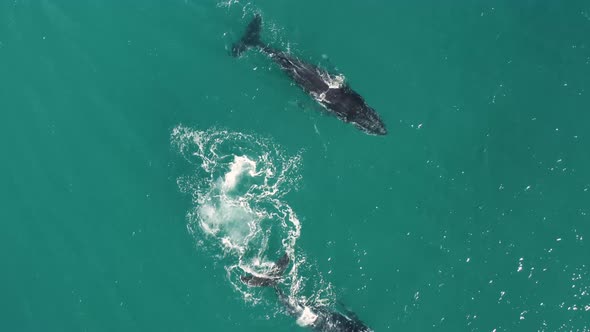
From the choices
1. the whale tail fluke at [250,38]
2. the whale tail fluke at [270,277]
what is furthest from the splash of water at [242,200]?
the whale tail fluke at [250,38]

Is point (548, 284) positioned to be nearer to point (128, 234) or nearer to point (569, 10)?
point (569, 10)

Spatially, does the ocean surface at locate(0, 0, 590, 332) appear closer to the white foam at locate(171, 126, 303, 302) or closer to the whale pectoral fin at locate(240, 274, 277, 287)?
the white foam at locate(171, 126, 303, 302)

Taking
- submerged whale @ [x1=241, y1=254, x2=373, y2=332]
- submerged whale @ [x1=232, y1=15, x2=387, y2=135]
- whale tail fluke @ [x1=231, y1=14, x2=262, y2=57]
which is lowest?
submerged whale @ [x1=241, y1=254, x2=373, y2=332]

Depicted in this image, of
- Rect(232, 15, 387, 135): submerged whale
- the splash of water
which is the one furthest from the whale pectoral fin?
Rect(232, 15, 387, 135): submerged whale

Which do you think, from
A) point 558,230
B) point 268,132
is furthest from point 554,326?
point 268,132

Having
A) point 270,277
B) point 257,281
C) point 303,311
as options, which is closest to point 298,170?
point 270,277

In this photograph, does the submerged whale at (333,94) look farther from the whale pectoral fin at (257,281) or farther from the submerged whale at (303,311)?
the whale pectoral fin at (257,281)
